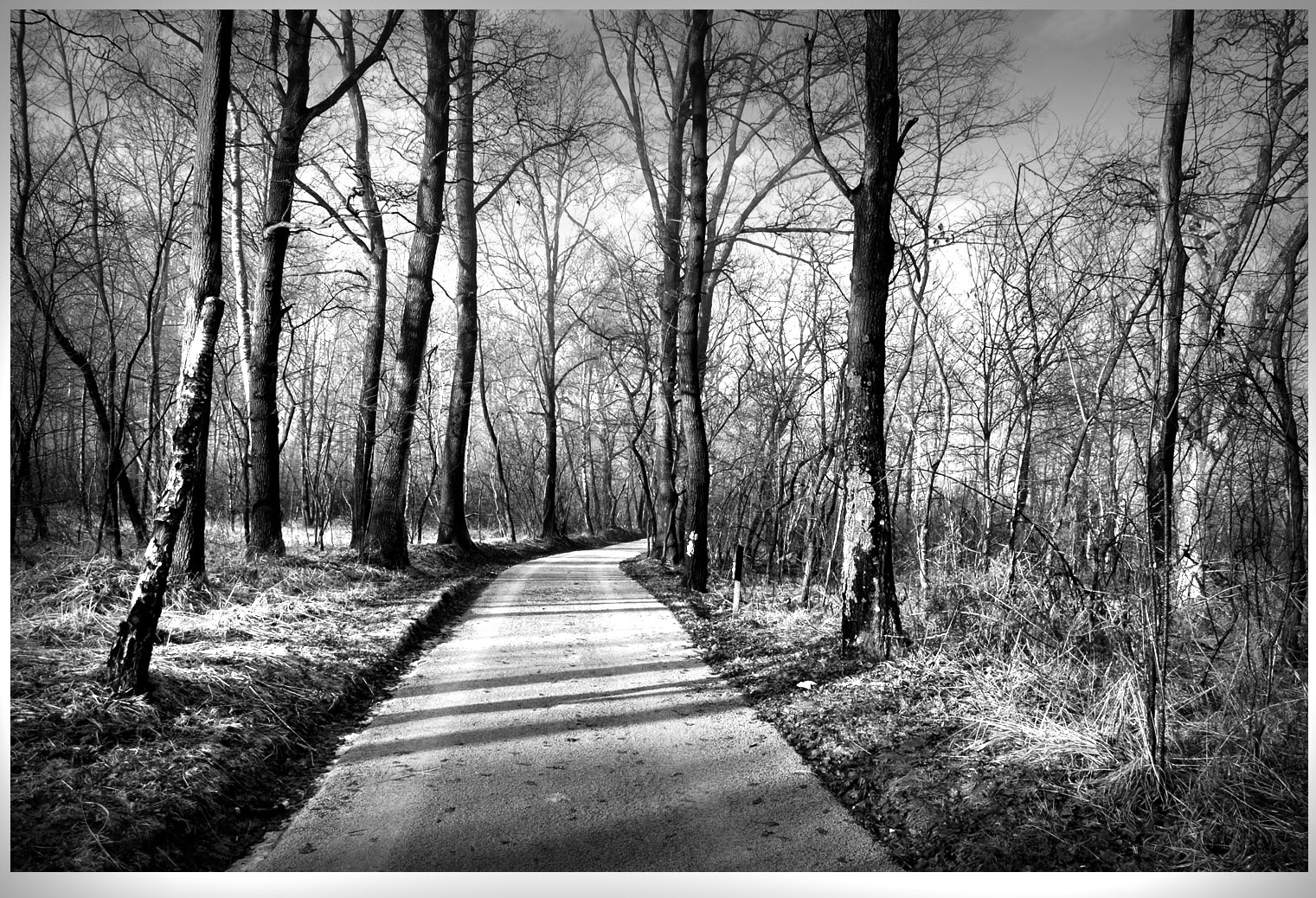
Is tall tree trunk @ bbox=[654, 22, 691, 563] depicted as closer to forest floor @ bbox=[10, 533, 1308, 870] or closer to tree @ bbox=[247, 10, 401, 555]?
tree @ bbox=[247, 10, 401, 555]

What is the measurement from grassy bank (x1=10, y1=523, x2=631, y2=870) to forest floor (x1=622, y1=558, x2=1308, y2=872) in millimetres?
2571

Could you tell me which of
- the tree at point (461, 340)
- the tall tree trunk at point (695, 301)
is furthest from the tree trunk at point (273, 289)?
the tall tree trunk at point (695, 301)

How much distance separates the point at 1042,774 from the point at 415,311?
10.1 meters

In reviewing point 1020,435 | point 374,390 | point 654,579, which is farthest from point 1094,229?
point 374,390

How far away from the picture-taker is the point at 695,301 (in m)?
11.4

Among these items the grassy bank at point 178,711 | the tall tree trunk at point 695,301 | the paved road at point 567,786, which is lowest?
the paved road at point 567,786

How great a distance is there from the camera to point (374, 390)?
11.8 meters

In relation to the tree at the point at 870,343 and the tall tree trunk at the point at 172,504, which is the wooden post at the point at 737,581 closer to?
the tree at the point at 870,343

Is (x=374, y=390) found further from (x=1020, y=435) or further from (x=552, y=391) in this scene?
(x=552, y=391)

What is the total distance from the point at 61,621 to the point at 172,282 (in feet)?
50.0

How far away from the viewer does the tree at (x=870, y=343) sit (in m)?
5.31

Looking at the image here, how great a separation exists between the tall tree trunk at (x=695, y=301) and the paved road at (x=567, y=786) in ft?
19.1

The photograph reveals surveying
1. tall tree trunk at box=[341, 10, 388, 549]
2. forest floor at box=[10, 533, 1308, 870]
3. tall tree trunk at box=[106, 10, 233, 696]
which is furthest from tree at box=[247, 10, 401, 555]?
tall tree trunk at box=[106, 10, 233, 696]

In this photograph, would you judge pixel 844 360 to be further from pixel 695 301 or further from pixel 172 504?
pixel 172 504
